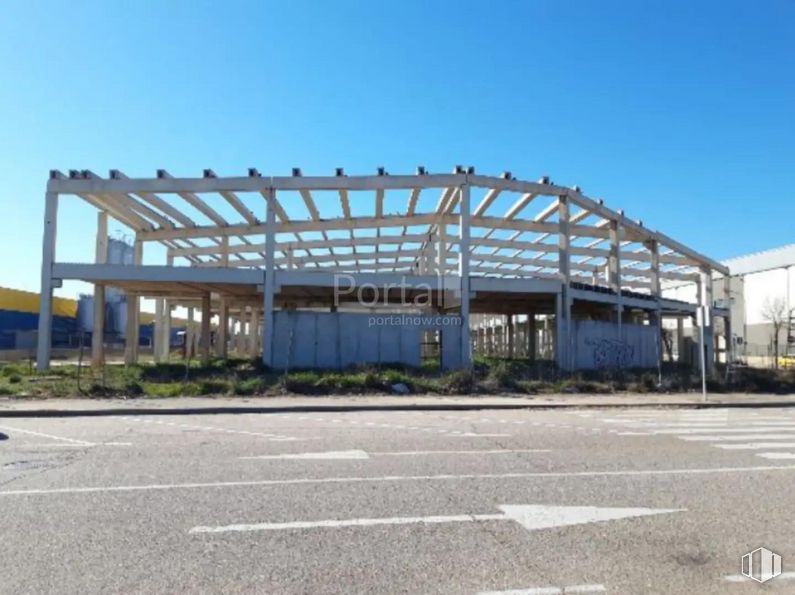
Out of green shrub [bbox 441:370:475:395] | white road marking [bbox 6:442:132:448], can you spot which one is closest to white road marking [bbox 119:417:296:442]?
white road marking [bbox 6:442:132:448]

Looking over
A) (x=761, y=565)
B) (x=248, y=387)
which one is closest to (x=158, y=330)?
(x=248, y=387)

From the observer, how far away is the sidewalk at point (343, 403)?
625 inches

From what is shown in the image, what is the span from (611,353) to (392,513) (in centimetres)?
2688

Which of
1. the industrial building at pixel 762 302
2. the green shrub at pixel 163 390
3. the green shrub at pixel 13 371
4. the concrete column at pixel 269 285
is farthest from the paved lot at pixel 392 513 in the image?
the industrial building at pixel 762 302

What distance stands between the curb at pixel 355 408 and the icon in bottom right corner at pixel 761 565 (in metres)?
12.3

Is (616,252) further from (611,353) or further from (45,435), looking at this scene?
(45,435)

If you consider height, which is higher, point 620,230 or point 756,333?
point 620,230

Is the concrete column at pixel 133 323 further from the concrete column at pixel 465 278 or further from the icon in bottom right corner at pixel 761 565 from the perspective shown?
the icon in bottom right corner at pixel 761 565

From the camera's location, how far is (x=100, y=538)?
17.7 feet

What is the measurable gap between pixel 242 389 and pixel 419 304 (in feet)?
50.3

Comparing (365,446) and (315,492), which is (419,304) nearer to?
(365,446)

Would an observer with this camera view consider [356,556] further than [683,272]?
No

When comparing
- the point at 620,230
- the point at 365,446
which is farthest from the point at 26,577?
the point at 620,230

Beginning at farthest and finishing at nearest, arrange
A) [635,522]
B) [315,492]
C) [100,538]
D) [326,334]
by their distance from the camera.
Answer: [326,334]
[315,492]
[635,522]
[100,538]
